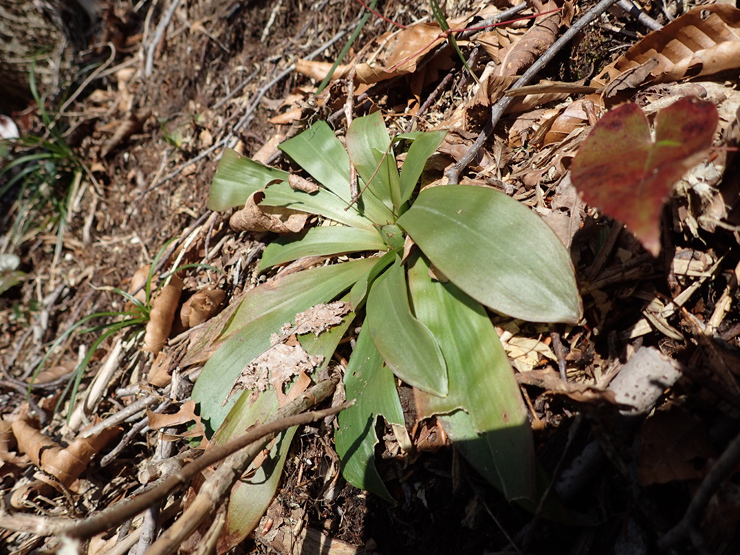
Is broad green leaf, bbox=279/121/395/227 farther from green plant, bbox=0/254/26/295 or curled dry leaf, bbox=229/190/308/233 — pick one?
green plant, bbox=0/254/26/295

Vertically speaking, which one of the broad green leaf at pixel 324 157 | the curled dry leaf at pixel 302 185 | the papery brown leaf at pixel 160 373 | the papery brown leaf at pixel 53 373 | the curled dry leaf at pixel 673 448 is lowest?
the papery brown leaf at pixel 53 373

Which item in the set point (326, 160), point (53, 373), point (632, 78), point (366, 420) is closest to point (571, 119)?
point (632, 78)

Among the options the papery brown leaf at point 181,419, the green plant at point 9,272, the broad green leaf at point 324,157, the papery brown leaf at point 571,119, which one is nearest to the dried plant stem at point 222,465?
the papery brown leaf at point 181,419

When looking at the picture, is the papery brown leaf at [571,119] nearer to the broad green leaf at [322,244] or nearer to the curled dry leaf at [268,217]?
the broad green leaf at [322,244]

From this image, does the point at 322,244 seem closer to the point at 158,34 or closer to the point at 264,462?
the point at 264,462

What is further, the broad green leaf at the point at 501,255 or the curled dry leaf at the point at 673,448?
the broad green leaf at the point at 501,255

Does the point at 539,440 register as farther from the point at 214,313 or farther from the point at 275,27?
the point at 275,27

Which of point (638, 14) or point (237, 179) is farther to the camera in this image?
point (237, 179)
